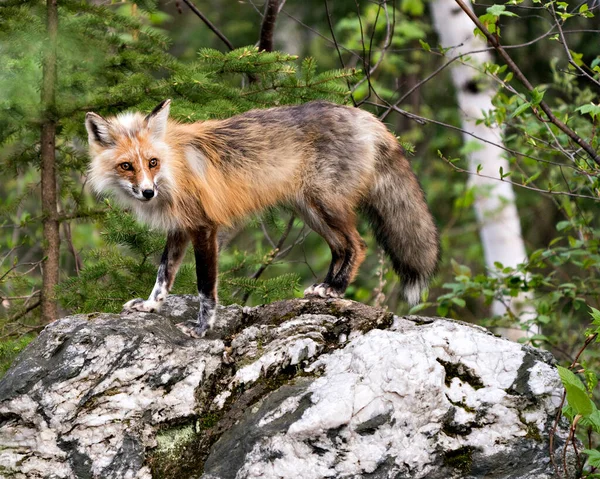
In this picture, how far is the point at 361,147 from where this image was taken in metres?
6.00

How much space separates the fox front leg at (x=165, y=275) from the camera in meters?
5.24

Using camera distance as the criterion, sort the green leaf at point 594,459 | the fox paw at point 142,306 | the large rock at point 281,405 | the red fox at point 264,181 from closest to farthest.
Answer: the green leaf at point 594,459 → the large rock at point 281,405 → the fox paw at point 142,306 → the red fox at point 264,181

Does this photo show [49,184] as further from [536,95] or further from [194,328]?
[536,95]

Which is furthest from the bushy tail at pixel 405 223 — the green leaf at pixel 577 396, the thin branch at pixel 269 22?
the green leaf at pixel 577 396

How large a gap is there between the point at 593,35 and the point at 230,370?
9.91 meters

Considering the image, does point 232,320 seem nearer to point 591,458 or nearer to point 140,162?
point 140,162

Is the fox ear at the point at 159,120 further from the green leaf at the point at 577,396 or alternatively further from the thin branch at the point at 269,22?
the green leaf at the point at 577,396

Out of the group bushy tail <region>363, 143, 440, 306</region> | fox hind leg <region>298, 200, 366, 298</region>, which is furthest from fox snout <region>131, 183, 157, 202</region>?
bushy tail <region>363, 143, 440, 306</region>

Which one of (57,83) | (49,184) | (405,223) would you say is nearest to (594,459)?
(405,223)

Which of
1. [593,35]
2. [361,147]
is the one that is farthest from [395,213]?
[593,35]

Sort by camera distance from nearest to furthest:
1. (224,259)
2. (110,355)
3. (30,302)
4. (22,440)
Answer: (22,440) → (110,355) → (30,302) → (224,259)

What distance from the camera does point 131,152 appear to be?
17.2ft

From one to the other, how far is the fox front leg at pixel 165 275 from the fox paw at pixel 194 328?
10.8 inches


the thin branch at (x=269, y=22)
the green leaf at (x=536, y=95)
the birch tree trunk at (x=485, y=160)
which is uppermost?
the thin branch at (x=269, y=22)
